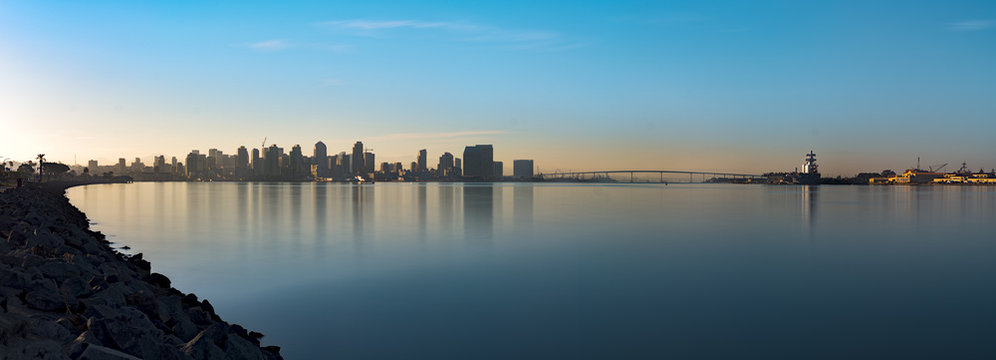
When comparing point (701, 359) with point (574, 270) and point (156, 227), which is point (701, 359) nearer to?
point (574, 270)

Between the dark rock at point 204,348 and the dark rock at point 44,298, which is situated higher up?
the dark rock at point 44,298

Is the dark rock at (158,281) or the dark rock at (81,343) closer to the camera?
the dark rock at (81,343)

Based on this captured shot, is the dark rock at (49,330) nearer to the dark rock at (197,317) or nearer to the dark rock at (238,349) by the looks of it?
the dark rock at (238,349)

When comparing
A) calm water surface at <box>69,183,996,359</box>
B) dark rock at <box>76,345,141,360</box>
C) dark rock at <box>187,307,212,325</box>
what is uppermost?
dark rock at <box>76,345,141,360</box>

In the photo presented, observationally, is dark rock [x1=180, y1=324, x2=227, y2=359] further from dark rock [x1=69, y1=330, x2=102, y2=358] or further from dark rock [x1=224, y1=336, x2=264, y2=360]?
dark rock [x1=69, y1=330, x2=102, y2=358]

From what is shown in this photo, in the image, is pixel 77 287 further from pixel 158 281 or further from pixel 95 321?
pixel 158 281

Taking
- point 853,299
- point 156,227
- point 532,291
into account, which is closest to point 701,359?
point 532,291

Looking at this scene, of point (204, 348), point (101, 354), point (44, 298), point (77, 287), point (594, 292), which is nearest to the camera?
point (101, 354)

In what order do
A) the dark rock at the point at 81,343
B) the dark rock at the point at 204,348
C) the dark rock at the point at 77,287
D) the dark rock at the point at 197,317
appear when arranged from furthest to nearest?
the dark rock at the point at 197,317, the dark rock at the point at 77,287, the dark rock at the point at 204,348, the dark rock at the point at 81,343

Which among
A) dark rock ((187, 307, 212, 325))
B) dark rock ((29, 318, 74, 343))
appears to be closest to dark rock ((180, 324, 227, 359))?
dark rock ((29, 318, 74, 343))

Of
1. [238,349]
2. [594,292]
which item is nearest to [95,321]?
[238,349]

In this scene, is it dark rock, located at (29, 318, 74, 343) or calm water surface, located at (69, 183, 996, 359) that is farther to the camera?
calm water surface, located at (69, 183, 996, 359)

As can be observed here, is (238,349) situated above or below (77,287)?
below

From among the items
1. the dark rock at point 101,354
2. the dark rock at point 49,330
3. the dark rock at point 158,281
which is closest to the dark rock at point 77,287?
the dark rock at point 49,330
